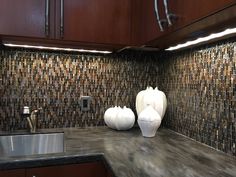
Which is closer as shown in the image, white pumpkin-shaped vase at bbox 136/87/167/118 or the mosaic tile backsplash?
the mosaic tile backsplash

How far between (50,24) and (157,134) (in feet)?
3.01

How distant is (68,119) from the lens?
5.29 feet

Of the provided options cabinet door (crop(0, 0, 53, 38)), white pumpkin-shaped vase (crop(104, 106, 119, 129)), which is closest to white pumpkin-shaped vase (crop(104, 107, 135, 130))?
white pumpkin-shaped vase (crop(104, 106, 119, 129))

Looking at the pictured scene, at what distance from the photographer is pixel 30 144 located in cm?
145

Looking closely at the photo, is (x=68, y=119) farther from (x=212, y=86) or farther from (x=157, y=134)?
(x=212, y=86)

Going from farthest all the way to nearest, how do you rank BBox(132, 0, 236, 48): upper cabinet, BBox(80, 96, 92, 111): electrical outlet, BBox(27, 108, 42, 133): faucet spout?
BBox(80, 96, 92, 111): electrical outlet
BBox(27, 108, 42, 133): faucet spout
BBox(132, 0, 236, 48): upper cabinet

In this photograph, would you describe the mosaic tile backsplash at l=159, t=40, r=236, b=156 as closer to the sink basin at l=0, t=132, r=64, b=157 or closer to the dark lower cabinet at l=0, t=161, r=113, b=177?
the dark lower cabinet at l=0, t=161, r=113, b=177

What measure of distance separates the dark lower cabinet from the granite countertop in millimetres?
24

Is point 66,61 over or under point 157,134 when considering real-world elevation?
over

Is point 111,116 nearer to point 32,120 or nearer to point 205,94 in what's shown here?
point 32,120

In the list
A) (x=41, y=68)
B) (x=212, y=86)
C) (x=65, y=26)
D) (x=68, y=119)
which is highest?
(x=65, y=26)

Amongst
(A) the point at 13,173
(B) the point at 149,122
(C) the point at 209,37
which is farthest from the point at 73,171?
(C) the point at 209,37

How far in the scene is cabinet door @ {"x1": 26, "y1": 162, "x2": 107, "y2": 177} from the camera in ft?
3.21

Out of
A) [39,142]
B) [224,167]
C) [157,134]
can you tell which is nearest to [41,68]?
[39,142]
